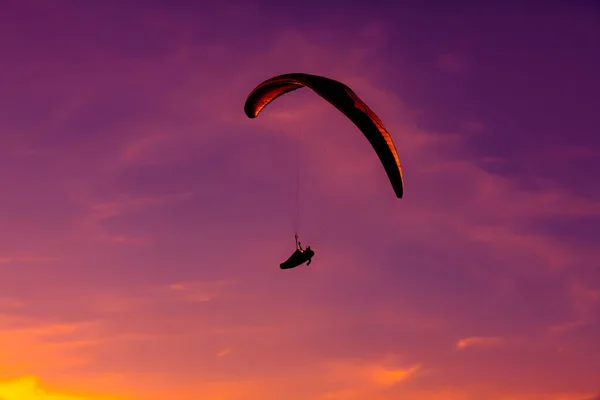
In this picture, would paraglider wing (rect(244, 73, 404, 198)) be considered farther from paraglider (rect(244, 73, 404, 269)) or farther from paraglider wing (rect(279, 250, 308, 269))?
paraglider wing (rect(279, 250, 308, 269))

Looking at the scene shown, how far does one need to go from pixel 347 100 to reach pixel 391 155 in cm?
291

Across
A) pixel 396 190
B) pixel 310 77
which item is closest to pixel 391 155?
pixel 396 190

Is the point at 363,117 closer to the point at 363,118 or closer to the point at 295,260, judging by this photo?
the point at 363,118

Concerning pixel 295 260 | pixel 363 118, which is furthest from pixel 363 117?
pixel 295 260

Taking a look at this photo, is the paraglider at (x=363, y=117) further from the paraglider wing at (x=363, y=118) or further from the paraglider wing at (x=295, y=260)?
the paraglider wing at (x=295, y=260)

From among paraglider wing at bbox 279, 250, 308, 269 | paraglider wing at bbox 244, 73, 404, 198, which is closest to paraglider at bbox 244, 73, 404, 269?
paraglider wing at bbox 244, 73, 404, 198

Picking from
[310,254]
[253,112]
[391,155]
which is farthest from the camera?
[253,112]

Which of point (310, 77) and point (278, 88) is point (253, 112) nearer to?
point (278, 88)

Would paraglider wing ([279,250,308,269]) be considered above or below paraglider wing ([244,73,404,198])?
below

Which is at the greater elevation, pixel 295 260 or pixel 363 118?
pixel 363 118

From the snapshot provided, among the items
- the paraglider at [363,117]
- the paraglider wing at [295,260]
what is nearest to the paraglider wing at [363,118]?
the paraglider at [363,117]

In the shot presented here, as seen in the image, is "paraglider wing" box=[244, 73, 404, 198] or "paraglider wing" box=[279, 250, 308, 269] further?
"paraglider wing" box=[279, 250, 308, 269]

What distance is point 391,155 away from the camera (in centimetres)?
3559

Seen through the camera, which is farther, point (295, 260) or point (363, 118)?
point (295, 260)
